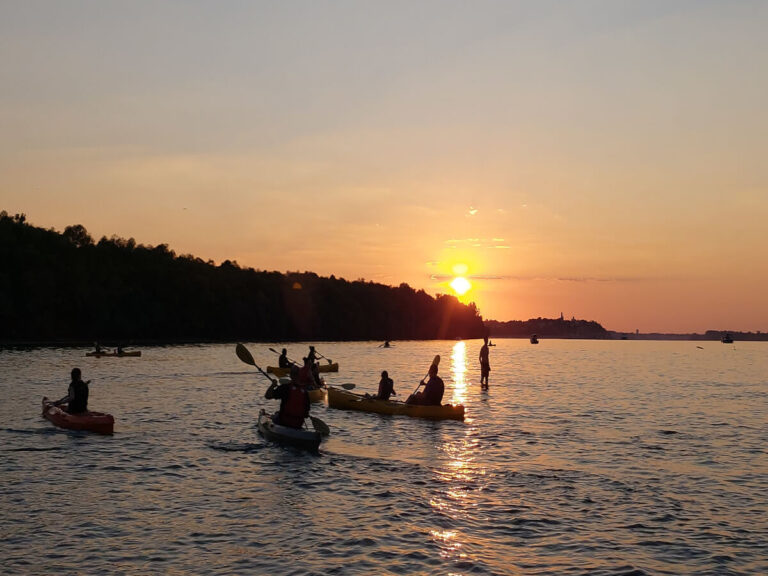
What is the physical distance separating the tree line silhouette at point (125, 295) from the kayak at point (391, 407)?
3362 inches

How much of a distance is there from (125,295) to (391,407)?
10904cm

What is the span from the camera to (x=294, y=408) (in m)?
23.9

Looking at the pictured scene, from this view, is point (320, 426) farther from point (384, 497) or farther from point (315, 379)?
point (315, 379)

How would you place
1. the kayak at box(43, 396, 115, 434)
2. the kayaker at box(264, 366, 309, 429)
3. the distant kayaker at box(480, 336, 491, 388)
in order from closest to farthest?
the kayaker at box(264, 366, 309, 429) → the kayak at box(43, 396, 115, 434) → the distant kayaker at box(480, 336, 491, 388)

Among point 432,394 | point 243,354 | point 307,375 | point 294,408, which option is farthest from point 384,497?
point 307,375

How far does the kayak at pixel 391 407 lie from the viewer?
3222 centimetres

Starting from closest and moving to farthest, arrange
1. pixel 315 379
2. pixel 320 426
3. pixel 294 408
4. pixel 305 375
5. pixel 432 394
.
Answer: pixel 294 408 < pixel 320 426 < pixel 432 394 < pixel 305 375 < pixel 315 379

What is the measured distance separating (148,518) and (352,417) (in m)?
19.0

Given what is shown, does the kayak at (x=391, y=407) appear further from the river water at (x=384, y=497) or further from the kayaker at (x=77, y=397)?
the kayaker at (x=77, y=397)

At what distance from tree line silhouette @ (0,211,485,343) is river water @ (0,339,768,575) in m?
88.3

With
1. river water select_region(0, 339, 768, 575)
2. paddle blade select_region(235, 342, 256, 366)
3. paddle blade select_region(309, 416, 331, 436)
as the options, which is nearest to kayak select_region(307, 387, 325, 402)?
river water select_region(0, 339, 768, 575)

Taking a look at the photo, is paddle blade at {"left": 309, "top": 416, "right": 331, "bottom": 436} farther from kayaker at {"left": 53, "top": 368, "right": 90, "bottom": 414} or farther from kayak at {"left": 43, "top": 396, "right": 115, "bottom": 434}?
kayaker at {"left": 53, "top": 368, "right": 90, "bottom": 414}

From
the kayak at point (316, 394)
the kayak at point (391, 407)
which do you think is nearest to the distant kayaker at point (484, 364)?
the kayak at point (316, 394)

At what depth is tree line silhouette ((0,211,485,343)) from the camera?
114250 mm
